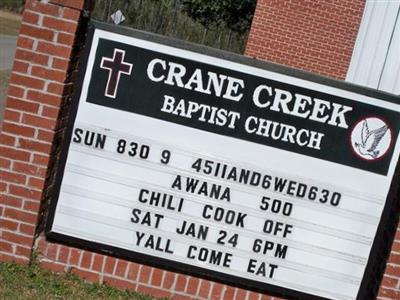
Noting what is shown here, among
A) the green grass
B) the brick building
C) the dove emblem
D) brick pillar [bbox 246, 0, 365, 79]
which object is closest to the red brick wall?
brick pillar [bbox 246, 0, 365, 79]

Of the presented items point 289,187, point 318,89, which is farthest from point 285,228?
point 318,89

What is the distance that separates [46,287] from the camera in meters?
4.41

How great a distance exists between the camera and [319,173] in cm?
447

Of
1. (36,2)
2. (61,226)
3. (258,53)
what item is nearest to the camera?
(36,2)

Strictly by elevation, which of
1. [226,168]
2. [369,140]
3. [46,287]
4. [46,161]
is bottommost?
[46,287]

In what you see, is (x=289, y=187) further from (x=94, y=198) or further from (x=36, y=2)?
(x=36, y=2)

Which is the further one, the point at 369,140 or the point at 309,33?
the point at 309,33

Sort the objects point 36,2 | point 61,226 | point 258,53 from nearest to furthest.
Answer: point 36,2, point 61,226, point 258,53

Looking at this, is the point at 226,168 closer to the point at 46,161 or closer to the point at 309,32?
the point at 46,161

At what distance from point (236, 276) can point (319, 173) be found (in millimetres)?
961

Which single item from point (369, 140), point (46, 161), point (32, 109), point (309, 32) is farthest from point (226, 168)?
point (309, 32)

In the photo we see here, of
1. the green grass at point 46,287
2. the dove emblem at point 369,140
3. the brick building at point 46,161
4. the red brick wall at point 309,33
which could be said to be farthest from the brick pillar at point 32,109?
the red brick wall at point 309,33

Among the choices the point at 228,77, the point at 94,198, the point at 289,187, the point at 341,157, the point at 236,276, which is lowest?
the point at 236,276

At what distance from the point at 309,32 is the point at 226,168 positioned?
8910 millimetres
